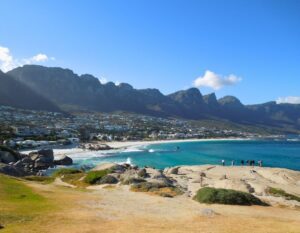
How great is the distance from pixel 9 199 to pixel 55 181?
2162cm

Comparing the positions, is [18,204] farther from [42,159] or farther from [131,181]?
[42,159]

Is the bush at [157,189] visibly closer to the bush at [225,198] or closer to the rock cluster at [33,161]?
the bush at [225,198]

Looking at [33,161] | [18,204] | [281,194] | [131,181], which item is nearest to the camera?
[18,204]

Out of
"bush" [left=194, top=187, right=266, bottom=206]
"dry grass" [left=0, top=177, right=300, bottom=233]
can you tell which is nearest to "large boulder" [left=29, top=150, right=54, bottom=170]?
"dry grass" [left=0, top=177, right=300, bottom=233]

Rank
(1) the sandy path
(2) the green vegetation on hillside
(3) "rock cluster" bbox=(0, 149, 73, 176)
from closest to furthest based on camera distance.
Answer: (1) the sandy path → (2) the green vegetation on hillside → (3) "rock cluster" bbox=(0, 149, 73, 176)

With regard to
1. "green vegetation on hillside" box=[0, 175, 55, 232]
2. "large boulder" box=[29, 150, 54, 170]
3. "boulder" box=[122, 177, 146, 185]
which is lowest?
"large boulder" box=[29, 150, 54, 170]

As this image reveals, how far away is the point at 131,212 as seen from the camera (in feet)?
86.8

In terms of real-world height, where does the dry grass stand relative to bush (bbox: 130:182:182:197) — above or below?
above

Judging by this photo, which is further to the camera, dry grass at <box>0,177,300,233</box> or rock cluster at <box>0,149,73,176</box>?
rock cluster at <box>0,149,73,176</box>

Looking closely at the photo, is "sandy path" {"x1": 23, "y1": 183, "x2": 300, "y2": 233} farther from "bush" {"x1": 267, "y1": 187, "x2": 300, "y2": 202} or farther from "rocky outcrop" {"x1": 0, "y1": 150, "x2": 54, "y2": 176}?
"rocky outcrop" {"x1": 0, "y1": 150, "x2": 54, "y2": 176}

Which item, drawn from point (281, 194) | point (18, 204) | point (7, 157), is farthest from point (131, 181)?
point (7, 157)

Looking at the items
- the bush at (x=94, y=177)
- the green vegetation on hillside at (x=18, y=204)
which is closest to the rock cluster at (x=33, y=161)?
the bush at (x=94, y=177)

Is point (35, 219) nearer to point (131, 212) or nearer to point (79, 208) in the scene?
point (79, 208)

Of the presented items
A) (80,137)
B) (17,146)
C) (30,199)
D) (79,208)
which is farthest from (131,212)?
(80,137)
